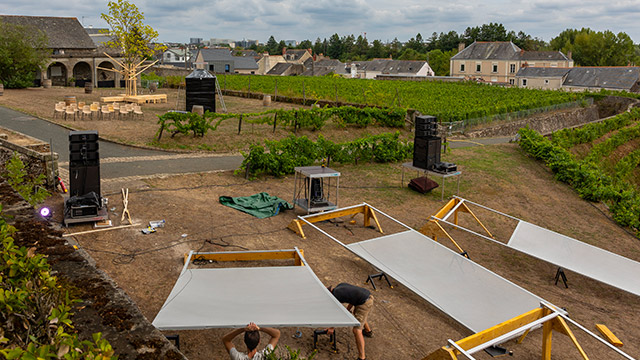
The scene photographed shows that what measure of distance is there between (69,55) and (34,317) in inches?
1818

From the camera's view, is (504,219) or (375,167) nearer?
(504,219)

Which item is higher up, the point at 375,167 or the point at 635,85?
the point at 635,85

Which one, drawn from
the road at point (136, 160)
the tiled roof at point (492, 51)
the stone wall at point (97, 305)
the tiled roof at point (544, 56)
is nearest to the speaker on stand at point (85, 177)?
the road at point (136, 160)

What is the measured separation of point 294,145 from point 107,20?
2102cm

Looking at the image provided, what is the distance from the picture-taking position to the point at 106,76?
159ft

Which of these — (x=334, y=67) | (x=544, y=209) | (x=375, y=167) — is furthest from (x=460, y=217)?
(x=334, y=67)

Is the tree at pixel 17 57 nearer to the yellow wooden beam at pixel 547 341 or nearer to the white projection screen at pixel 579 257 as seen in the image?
the white projection screen at pixel 579 257

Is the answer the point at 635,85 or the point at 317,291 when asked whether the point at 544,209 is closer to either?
the point at 317,291

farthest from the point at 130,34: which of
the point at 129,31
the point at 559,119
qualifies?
the point at 559,119

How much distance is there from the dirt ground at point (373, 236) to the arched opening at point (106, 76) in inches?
1324

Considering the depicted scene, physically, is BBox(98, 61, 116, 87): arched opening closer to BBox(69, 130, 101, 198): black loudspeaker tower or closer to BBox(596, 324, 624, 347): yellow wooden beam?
BBox(69, 130, 101, 198): black loudspeaker tower

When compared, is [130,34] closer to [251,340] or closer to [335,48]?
[251,340]

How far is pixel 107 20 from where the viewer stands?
31.3 m

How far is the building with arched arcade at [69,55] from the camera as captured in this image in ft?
143
